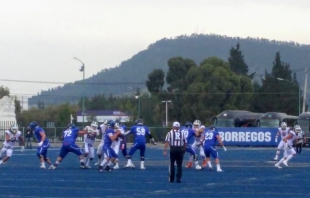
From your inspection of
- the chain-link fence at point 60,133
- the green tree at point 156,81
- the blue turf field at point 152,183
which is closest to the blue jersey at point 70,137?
the blue turf field at point 152,183

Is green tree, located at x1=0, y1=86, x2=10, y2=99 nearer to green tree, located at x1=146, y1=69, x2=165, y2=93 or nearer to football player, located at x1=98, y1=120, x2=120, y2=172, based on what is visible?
green tree, located at x1=146, y1=69, x2=165, y2=93

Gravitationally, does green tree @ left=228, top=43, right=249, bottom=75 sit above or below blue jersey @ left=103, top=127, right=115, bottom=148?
above

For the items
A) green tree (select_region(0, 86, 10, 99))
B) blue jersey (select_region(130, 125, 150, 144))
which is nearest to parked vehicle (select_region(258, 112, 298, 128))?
blue jersey (select_region(130, 125, 150, 144))

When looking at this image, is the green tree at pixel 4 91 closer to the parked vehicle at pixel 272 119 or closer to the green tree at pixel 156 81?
the green tree at pixel 156 81

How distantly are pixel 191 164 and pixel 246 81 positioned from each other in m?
62.4

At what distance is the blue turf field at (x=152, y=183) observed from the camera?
2144 cm

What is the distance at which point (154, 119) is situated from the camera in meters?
102

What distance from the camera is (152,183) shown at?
24781 mm

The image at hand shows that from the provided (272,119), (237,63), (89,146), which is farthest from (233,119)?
(89,146)

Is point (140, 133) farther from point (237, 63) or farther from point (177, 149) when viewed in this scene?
point (237, 63)

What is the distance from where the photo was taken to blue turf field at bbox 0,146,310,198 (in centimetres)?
2144

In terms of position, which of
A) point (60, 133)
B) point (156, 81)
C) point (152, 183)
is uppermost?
point (156, 81)

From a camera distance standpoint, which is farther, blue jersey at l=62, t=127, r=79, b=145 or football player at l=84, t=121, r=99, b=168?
football player at l=84, t=121, r=99, b=168

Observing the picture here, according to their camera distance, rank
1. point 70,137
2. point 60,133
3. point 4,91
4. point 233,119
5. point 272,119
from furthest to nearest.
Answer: point 4,91
point 233,119
point 272,119
point 60,133
point 70,137
